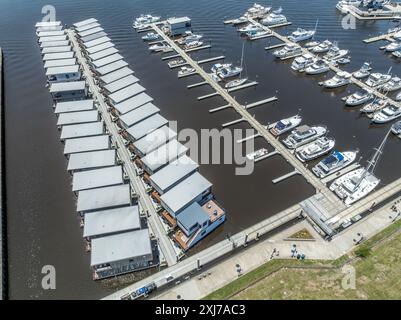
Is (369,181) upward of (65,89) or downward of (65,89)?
downward

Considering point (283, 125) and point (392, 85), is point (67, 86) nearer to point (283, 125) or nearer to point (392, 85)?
point (283, 125)

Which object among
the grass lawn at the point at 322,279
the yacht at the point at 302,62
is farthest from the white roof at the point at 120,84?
the grass lawn at the point at 322,279

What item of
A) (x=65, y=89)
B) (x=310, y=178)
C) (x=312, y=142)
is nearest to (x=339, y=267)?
(x=310, y=178)

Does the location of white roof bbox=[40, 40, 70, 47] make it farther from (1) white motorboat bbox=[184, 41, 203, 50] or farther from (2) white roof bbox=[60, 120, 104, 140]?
(2) white roof bbox=[60, 120, 104, 140]

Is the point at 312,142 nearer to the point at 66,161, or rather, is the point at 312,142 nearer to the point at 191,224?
the point at 191,224

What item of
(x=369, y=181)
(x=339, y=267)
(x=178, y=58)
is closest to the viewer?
(x=339, y=267)

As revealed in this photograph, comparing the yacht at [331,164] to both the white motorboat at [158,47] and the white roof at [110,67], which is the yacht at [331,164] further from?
the white motorboat at [158,47]
